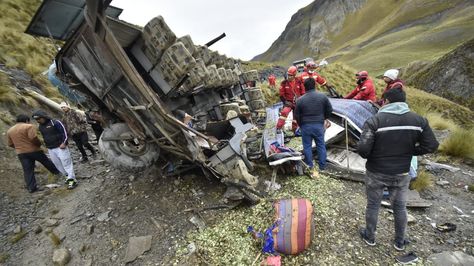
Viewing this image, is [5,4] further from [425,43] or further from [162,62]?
[425,43]

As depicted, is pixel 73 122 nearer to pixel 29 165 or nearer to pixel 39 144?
pixel 39 144

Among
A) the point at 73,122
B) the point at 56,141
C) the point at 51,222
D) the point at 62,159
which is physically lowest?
→ the point at 51,222

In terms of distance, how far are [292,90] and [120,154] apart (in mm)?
4949

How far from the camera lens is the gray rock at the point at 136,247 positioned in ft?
12.2

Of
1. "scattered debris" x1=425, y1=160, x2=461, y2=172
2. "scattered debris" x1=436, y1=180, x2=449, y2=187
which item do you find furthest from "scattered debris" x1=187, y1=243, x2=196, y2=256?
"scattered debris" x1=425, y1=160, x2=461, y2=172

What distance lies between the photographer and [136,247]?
3811 mm

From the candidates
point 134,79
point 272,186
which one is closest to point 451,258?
point 272,186

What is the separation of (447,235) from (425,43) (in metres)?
46.6

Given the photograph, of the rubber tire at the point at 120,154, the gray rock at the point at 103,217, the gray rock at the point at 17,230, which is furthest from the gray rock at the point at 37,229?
the rubber tire at the point at 120,154

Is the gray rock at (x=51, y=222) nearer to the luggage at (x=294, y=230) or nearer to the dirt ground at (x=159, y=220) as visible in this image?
the dirt ground at (x=159, y=220)

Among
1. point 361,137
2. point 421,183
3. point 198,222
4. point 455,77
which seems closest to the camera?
point 361,137

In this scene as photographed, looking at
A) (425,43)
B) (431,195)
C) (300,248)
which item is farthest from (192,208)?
(425,43)

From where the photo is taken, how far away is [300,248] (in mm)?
3318

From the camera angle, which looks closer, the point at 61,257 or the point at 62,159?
the point at 61,257
